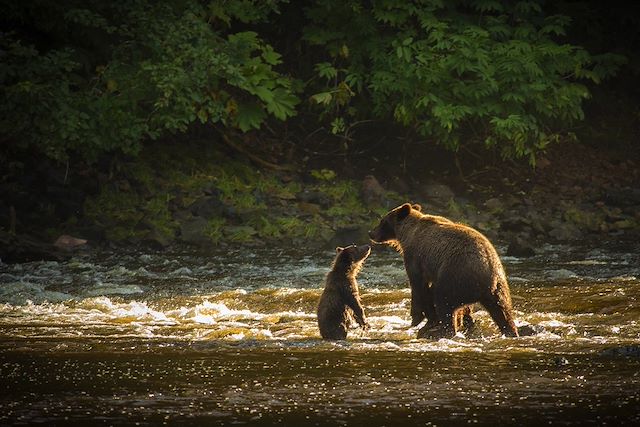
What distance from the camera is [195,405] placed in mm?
8328

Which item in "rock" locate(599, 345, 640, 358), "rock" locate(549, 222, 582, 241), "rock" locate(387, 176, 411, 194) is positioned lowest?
"rock" locate(599, 345, 640, 358)

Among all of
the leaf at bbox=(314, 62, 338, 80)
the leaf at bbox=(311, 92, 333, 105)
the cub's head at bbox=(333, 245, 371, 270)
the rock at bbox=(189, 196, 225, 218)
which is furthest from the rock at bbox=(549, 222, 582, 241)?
the cub's head at bbox=(333, 245, 371, 270)

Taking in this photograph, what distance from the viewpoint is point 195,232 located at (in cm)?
1978

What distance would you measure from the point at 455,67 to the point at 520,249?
14.1ft

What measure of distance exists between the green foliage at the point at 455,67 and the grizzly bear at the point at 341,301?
8.21 meters

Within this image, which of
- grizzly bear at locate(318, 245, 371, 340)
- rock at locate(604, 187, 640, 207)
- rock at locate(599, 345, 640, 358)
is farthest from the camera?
rock at locate(604, 187, 640, 207)

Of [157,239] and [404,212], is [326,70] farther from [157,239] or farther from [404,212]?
[404,212]

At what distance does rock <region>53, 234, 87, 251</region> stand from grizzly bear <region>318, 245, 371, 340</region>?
25.8ft

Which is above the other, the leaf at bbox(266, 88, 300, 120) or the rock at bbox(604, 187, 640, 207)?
the leaf at bbox(266, 88, 300, 120)

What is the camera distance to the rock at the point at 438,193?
21703mm

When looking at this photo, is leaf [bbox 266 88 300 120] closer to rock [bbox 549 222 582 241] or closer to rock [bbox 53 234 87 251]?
rock [bbox 53 234 87 251]

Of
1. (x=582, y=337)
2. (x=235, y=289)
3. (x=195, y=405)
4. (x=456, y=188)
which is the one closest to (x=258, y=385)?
(x=195, y=405)

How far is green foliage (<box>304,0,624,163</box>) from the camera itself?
810 inches

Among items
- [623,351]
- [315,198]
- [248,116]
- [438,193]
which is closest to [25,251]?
[248,116]
